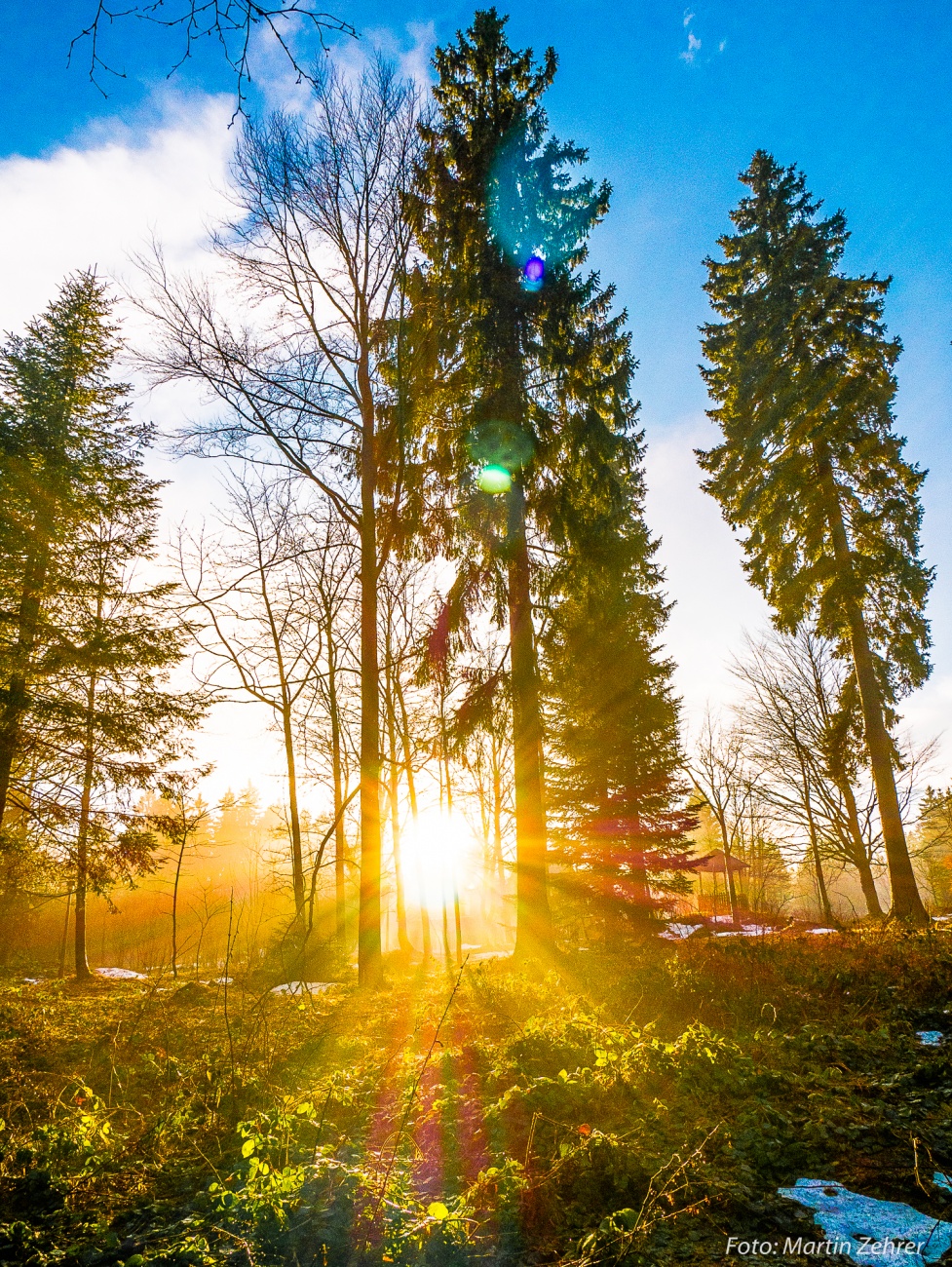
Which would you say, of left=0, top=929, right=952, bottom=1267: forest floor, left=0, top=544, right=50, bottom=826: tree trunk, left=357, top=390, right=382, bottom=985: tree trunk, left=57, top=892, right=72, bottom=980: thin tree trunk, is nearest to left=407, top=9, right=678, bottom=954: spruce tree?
left=357, top=390, right=382, bottom=985: tree trunk

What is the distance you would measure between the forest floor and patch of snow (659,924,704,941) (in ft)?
18.9

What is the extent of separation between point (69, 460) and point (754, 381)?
636 inches

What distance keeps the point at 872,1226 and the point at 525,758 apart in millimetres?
6959

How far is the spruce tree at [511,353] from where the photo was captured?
389 inches

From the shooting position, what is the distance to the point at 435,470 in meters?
10.5

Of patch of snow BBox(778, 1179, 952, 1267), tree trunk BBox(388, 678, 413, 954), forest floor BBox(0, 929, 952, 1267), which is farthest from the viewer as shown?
tree trunk BBox(388, 678, 413, 954)

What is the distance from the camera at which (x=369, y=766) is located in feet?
30.7

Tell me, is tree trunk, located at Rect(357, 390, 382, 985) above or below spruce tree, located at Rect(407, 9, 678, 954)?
below

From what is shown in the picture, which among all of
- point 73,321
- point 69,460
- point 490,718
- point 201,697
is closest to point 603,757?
point 490,718

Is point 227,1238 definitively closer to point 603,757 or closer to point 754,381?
point 603,757

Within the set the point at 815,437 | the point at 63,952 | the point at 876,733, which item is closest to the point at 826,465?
the point at 815,437

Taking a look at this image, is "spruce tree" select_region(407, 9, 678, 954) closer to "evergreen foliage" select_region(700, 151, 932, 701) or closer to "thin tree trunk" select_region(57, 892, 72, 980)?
"evergreen foliage" select_region(700, 151, 932, 701)

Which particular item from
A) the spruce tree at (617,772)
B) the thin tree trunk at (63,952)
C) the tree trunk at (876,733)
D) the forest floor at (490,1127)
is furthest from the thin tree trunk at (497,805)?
the forest floor at (490,1127)

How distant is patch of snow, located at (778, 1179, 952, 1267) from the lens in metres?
2.32
